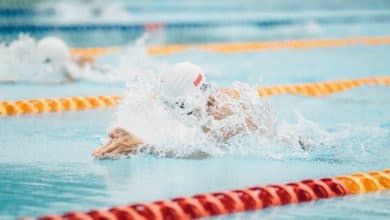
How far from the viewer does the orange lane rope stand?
13203mm

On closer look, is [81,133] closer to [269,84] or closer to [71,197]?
[71,197]

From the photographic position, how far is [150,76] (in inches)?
235

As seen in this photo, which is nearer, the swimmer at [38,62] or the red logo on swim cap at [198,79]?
the red logo on swim cap at [198,79]

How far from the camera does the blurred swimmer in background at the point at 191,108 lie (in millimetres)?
5715

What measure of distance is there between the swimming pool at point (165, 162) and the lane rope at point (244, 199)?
8 centimetres

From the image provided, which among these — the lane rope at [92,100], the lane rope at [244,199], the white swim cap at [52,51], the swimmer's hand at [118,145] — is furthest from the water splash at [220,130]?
the white swim cap at [52,51]

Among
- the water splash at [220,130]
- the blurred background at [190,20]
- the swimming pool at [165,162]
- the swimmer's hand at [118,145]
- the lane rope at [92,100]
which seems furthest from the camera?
the blurred background at [190,20]

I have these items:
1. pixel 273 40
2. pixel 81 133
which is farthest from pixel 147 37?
pixel 81 133

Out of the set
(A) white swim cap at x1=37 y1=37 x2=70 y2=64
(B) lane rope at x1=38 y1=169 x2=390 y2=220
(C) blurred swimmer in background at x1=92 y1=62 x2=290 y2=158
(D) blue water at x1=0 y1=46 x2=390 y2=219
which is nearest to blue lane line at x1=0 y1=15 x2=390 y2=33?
(A) white swim cap at x1=37 y1=37 x2=70 y2=64

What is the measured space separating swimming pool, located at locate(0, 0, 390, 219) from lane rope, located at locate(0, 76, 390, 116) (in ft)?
0.62

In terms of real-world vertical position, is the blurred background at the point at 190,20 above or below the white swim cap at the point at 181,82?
above

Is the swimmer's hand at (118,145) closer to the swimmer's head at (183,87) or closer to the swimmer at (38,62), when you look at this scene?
the swimmer's head at (183,87)

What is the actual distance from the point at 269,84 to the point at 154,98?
4291mm

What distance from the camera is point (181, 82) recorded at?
5.72 meters
